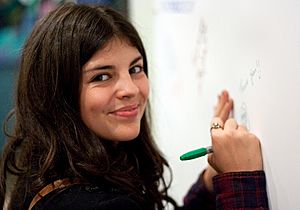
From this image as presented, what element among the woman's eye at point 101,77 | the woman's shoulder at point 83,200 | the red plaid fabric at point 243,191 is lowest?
the red plaid fabric at point 243,191

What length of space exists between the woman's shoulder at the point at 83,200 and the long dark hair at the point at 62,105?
1.1 inches

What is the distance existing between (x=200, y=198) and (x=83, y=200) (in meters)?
0.36

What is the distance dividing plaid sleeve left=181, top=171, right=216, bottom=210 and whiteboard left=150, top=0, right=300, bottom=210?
0.08m

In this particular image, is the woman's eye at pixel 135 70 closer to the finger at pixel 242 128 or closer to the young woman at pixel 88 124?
the young woman at pixel 88 124

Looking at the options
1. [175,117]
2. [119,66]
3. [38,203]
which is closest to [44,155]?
[38,203]

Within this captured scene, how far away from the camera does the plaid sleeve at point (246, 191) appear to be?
74 cm

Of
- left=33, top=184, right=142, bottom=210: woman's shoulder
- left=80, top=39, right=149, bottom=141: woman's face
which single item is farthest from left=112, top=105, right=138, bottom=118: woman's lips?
left=33, top=184, right=142, bottom=210: woman's shoulder

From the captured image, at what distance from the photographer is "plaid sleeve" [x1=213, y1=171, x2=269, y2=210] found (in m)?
0.74

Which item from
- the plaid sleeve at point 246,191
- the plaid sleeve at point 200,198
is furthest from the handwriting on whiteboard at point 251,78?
the plaid sleeve at point 200,198

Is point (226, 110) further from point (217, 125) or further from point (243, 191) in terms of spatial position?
point (243, 191)

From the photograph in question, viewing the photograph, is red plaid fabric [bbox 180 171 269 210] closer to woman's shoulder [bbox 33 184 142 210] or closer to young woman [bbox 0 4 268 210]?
young woman [bbox 0 4 268 210]

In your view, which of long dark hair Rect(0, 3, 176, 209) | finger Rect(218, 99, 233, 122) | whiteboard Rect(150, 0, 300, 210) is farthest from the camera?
finger Rect(218, 99, 233, 122)

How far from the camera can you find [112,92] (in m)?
0.80

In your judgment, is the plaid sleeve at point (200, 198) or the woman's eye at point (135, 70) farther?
the plaid sleeve at point (200, 198)
